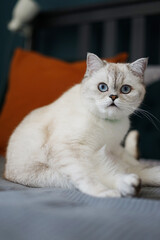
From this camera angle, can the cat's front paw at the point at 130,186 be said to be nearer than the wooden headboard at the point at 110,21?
Yes

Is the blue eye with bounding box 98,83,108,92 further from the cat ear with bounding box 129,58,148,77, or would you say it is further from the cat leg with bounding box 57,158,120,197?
the cat leg with bounding box 57,158,120,197

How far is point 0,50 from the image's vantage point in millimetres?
3033

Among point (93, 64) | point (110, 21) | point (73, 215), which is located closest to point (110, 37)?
point (110, 21)

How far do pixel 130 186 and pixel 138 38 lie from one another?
1.56 meters

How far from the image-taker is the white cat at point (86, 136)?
106 cm

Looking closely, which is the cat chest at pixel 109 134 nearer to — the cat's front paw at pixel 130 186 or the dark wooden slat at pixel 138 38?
the cat's front paw at pixel 130 186

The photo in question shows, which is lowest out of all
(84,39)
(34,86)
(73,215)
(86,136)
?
(73,215)

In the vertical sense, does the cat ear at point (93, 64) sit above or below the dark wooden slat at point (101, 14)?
below

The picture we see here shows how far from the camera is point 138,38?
2229mm

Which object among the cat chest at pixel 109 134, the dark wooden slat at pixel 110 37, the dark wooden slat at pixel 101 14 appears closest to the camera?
the cat chest at pixel 109 134

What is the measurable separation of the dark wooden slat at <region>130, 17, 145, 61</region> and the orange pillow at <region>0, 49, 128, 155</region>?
1.04ft

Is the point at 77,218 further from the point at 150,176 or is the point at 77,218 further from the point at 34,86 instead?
the point at 34,86

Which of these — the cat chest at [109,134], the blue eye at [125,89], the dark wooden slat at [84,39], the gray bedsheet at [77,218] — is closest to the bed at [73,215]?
the gray bedsheet at [77,218]

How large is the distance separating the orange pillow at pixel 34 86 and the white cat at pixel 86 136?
53 cm
